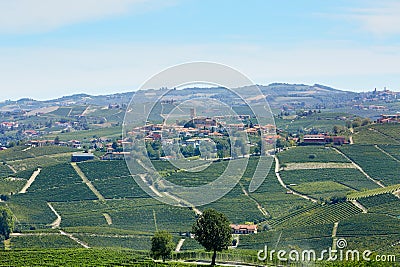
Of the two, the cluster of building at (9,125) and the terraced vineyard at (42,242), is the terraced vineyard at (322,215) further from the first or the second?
the cluster of building at (9,125)

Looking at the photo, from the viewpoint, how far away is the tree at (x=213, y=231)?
28.8 m

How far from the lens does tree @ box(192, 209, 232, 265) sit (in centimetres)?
2878

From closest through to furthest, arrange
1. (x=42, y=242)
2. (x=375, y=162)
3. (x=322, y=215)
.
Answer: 1. (x=42, y=242)
2. (x=322, y=215)
3. (x=375, y=162)

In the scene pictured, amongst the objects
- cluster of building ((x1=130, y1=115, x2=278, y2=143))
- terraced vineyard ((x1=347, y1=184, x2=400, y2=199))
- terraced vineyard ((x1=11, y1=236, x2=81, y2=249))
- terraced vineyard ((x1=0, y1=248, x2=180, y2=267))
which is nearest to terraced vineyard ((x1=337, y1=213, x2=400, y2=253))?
terraced vineyard ((x1=347, y1=184, x2=400, y2=199))

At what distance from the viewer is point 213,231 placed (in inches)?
1132

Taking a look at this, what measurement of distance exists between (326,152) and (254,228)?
23.2m

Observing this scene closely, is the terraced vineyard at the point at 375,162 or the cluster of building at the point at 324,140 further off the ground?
the cluster of building at the point at 324,140

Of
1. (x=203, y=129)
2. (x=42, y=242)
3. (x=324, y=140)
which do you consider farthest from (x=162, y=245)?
(x=324, y=140)

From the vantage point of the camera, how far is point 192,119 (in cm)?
6769

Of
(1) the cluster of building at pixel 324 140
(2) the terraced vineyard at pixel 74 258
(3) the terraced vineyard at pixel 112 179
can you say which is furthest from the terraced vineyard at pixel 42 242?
(1) the cluster of building at pixel 324 140

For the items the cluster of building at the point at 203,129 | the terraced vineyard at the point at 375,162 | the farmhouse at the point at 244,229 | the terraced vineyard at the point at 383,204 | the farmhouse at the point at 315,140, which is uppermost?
the cluster of building at the point at 203,129

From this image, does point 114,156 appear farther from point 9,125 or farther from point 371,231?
point 9,125

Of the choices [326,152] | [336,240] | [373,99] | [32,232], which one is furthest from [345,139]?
[373,99]

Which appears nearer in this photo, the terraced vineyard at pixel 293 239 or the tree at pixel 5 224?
the terraced vineyard at pixel 293 239
